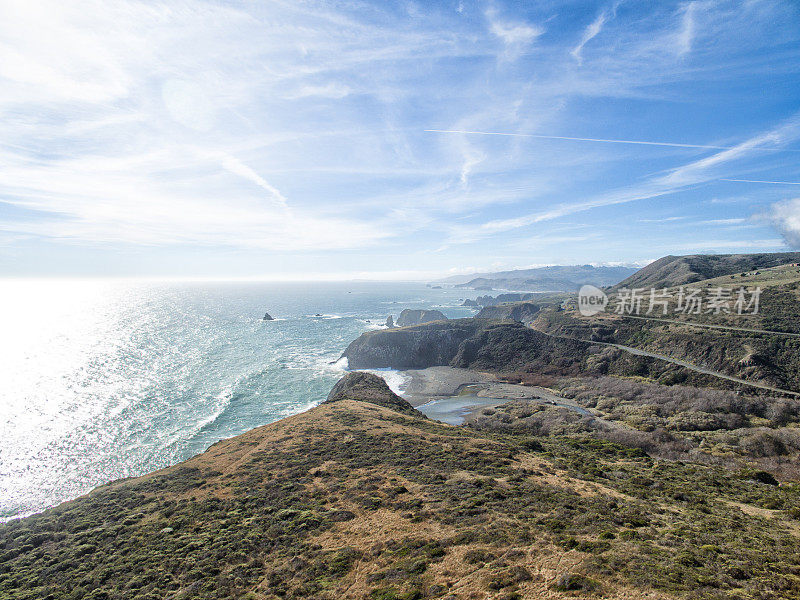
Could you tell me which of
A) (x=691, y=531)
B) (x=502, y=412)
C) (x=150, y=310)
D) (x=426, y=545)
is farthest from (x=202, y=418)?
(x=150, y=310)

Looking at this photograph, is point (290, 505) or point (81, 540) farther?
point (290, 505)

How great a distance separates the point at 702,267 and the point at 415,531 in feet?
642

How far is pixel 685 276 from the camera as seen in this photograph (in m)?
140

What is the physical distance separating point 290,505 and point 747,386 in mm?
65961

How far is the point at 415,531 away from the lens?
1677cm

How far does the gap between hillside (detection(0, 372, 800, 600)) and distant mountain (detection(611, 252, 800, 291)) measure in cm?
14434

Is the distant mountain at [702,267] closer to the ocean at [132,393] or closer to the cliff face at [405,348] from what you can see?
the cliff face at [405,348]

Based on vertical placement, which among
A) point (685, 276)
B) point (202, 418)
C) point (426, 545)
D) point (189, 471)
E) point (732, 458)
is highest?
point (685, 276)

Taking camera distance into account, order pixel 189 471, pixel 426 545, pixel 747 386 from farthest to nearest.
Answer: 1. pixel 747 386
2. pixel 189 471
3. pixel 426 545

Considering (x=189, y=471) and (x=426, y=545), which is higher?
(x=426, y=545)

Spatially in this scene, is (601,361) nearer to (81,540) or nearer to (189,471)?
(189,471)

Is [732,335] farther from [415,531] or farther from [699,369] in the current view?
[415,531]

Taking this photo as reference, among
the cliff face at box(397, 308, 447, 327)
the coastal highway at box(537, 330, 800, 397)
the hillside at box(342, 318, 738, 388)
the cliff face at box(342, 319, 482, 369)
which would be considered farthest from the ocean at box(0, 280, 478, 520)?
the coastal highway at box(537, 330, 800, 397)

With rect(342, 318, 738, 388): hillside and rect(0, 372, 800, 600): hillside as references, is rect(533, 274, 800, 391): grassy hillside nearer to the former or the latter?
rect(342, 318, 738, 388): hillside
